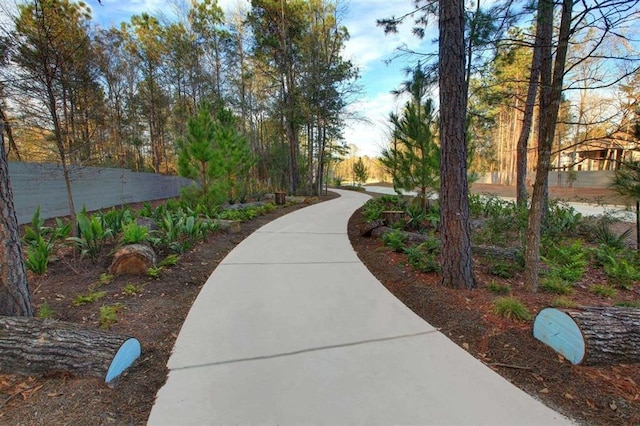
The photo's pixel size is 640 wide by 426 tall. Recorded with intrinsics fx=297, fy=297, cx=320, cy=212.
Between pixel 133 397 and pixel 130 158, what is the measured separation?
1845 cm

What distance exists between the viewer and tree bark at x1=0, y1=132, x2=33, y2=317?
2268mm

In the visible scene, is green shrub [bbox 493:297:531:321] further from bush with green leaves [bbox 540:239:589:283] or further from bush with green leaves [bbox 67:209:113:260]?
bush with green leaves [bbox 67:209:113:260]

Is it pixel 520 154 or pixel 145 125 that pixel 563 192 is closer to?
pixel 520 154

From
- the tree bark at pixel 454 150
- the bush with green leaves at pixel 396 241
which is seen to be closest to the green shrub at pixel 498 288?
the tree bark at pixel 454 150

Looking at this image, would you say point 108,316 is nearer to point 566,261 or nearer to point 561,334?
point 561,334

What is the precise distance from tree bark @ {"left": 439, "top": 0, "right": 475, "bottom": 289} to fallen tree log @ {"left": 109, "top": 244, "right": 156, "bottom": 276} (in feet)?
12.0

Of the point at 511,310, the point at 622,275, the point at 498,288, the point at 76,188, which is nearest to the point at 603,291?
the point at 622,275

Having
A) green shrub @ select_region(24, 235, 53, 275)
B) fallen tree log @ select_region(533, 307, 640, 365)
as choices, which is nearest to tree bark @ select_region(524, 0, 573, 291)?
fallen tree log @ select_region(533, 307, 640, 365)

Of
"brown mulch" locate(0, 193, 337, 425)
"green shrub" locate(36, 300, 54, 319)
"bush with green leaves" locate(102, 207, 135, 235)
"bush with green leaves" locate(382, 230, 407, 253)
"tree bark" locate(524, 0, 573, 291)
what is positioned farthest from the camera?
"bush with green leaves" locate(382, 230, 407, 253)

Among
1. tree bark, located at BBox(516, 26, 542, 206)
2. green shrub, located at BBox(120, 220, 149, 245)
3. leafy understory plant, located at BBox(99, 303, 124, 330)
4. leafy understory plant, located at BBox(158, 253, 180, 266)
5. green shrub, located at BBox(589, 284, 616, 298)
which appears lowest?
green shrub, located at BBox(589, 284, 616, 298)

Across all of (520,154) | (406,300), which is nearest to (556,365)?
(406,300)

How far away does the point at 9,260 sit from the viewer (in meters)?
2.31

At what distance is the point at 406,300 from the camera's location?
10.8 ft

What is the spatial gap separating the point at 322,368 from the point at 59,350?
1721 mm
